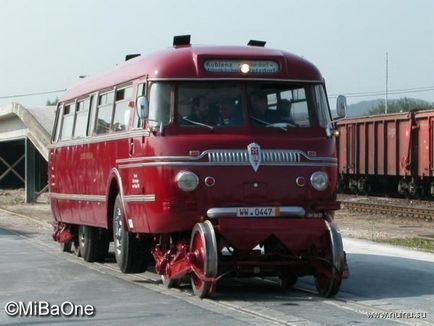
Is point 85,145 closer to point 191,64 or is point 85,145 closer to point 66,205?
point 66,205

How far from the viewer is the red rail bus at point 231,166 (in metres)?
10.3

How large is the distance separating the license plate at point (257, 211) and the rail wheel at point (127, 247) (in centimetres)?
215

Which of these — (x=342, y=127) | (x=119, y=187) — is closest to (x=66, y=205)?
(x=119, y=187)

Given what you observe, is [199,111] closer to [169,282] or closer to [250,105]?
[250,105]

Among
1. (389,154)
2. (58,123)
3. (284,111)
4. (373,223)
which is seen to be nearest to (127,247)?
(284,111)

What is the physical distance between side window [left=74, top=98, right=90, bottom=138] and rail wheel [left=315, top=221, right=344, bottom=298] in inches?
220

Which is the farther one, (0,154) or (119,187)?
(0,154)

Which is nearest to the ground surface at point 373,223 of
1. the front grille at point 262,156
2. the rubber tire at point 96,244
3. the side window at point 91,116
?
the rubber tire at point 96,244

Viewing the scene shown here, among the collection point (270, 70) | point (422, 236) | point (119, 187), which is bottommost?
point (422, 236)

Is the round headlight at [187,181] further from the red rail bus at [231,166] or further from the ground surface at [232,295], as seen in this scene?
the ground surface at [232,295]

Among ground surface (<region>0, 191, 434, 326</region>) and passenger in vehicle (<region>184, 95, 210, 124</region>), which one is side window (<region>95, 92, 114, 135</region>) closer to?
ground surface (<region>0, 191, 434, 326</region>)

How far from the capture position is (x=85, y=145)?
14242 mm

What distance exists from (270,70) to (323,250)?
2332 millimetres

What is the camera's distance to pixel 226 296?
10.5 meters
